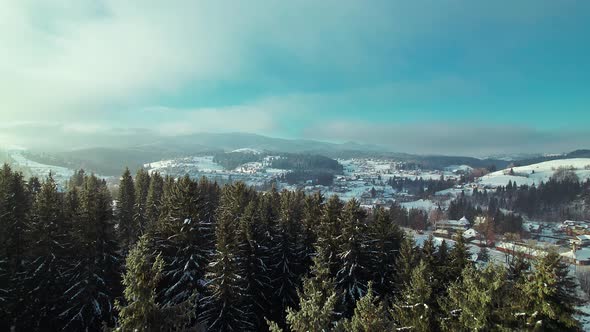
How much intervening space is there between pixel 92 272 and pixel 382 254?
86.5 ft

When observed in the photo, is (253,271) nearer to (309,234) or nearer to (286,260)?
(286,260)

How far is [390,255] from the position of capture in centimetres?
3709

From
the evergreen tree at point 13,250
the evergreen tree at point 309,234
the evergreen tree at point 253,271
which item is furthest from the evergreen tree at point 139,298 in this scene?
the evergreen tree at point 309,234

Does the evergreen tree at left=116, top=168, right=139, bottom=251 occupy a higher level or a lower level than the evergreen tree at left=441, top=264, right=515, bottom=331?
lower

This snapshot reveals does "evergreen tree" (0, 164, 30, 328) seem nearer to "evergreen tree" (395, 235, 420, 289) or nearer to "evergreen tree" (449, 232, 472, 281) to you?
"evergreen tree" (395, 235, 420, 289)

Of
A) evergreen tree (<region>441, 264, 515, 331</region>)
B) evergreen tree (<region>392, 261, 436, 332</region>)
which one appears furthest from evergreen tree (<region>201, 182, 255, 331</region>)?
evergreen tree (<region>441, 264, 515, 331</region>)

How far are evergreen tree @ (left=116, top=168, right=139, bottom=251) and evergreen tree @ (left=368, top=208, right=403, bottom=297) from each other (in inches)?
1380

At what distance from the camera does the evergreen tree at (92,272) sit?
26.3 meters

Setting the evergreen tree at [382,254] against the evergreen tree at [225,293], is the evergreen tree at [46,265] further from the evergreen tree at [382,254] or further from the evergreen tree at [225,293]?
the evergreen tree at [382,254]

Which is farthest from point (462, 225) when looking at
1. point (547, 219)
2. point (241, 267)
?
point (241, 267)

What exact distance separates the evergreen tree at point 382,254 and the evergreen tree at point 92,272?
23100 millimetres

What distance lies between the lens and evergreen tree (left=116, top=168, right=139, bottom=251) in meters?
52.5

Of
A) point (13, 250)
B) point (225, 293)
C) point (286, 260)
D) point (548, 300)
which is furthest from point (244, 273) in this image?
point (548, 300)

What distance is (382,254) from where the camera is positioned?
117ft
